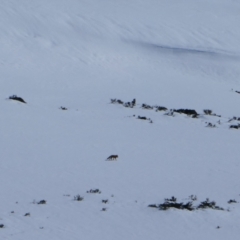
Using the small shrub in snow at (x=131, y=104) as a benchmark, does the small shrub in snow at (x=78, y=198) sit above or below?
below

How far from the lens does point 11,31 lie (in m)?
26.8

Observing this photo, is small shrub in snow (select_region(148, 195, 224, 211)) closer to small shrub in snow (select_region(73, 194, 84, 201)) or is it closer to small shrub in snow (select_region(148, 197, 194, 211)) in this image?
small shrub in snow (select_region(148, 197, 194, 211))

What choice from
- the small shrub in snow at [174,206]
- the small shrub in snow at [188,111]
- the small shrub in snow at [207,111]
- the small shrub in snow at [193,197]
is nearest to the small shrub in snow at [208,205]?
the small shrub in snow at [174,206]

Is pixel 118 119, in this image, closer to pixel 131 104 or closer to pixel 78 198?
A: pixel 131 104

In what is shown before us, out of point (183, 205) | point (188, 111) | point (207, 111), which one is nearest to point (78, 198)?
point (183, 205)

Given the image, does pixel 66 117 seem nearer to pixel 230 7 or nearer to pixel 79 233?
pixel 79 233

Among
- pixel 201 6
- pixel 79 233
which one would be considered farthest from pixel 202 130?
pixel 201 6

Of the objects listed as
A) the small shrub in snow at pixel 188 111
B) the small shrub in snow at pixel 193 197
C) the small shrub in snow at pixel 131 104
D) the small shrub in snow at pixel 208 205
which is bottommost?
the small shrub in snow at pixel 208 205

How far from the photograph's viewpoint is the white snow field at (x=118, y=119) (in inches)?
413

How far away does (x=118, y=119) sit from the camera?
1766 cm

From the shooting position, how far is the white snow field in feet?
34.4

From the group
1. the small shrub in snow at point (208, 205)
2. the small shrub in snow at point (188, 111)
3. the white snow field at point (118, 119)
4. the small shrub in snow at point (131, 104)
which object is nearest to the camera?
the white snow field at point (118, 119)

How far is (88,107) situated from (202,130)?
3.31 metres

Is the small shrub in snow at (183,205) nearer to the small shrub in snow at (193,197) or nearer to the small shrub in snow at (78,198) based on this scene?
the small shrub in snow at (193,197)
